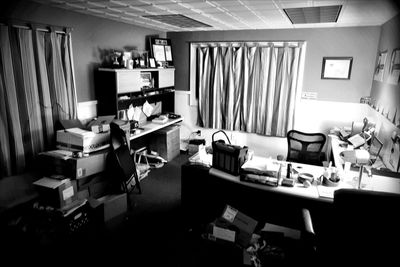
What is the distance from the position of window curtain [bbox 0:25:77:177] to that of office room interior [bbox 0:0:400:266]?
0.08 meters

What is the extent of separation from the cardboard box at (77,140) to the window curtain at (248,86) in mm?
2647

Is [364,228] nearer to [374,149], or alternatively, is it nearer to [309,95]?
[374,149]

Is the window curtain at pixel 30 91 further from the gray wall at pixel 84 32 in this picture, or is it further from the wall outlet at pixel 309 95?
the wall outlet at pixel 309 95

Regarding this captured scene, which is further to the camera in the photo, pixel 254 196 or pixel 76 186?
pixel 76 186

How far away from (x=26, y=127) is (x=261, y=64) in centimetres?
380

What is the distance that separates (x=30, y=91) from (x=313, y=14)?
3.52 m

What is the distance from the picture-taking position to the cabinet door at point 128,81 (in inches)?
158

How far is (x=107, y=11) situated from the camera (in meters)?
3.46

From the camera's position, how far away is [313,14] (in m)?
3.34

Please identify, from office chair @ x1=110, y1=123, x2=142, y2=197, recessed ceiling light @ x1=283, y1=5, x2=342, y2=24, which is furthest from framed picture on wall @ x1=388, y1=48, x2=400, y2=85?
office chair @ x1=110, y1=123, x2=142, y2=197

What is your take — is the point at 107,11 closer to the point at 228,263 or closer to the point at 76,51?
the point at 76,51

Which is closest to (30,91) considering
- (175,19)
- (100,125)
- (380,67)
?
(100,125)

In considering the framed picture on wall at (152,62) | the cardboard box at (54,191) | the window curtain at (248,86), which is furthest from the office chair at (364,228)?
the framed picture on wall at (152,62)

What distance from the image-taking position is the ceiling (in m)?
2.79
